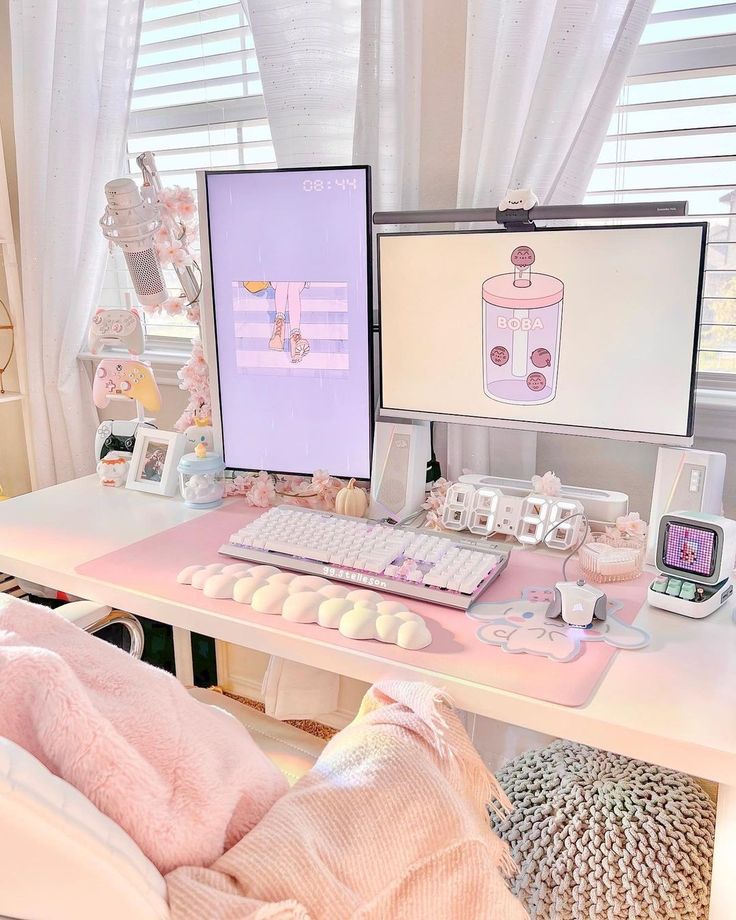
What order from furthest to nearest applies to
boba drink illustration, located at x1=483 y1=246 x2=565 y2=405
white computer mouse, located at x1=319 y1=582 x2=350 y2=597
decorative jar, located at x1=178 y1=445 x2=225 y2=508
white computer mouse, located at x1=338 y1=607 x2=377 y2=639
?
decorative jar, located at x1=178 y1=445 x2=225 y2=508
boba drink illustration, located at x1=483 y1=246 x2=565 y2=405
white computer mouse, located at x1=319 y1=582 x2=350 y2=597
white computer mouse, located at x1=338 y1=607 x2=377 y2=639

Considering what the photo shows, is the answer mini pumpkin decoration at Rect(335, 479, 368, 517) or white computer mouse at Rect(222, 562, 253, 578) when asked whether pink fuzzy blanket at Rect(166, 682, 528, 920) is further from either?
mini pumpkin decoration at Rect(335, 479, 368, 517)

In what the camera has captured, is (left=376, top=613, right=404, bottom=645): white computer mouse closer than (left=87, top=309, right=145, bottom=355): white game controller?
Yes

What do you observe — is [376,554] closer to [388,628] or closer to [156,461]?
[388,628]

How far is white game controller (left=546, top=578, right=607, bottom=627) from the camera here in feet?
3.63

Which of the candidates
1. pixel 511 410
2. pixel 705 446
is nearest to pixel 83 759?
pixel 511 410

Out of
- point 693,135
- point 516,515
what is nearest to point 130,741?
point 516,515

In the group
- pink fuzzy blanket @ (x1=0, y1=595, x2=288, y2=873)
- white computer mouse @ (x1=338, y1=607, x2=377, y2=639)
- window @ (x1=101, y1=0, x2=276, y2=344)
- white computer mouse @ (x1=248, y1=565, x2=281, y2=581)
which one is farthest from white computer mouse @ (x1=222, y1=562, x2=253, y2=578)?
window @ (x1=101, y1=0, x2=276, y2=344)

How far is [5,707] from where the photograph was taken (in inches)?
22.2

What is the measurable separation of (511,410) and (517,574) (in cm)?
31

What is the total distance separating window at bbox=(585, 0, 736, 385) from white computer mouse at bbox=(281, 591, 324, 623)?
860 mm

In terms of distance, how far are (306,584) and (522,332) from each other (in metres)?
0.57

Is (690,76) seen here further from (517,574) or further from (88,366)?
(88,366)

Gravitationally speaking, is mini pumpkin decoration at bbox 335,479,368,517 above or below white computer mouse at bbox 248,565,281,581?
above

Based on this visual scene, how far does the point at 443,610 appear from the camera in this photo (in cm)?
118
